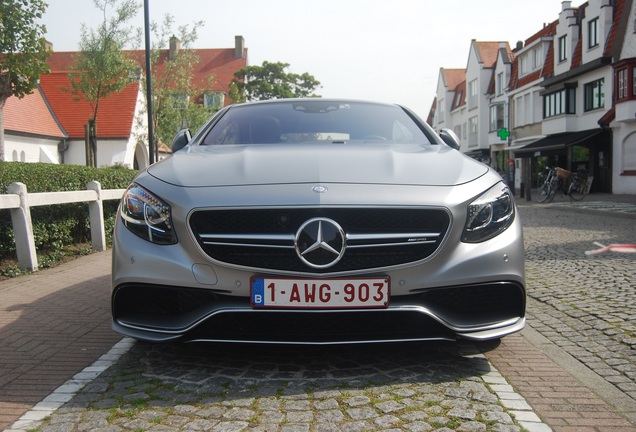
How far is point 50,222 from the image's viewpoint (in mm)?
8664

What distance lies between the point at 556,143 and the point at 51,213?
102 feet

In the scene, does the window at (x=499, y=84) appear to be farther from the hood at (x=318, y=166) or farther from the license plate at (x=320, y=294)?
the license plate at (x=320, y=294)

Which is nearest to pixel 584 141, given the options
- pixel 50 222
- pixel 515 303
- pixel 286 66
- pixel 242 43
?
pixel 50 222

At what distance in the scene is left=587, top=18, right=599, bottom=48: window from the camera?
33375 millimetres

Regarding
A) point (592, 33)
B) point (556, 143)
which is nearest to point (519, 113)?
point (556, 143)

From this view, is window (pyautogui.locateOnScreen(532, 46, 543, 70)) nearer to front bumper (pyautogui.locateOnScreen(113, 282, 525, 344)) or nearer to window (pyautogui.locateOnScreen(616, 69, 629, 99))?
window (pyautogui.locateOnScreen(616, 69, 629, 99))

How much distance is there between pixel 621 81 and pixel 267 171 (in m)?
30.1

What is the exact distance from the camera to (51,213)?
344 inches

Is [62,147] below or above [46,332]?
above

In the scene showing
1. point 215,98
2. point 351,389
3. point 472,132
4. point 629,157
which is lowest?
point 351,389

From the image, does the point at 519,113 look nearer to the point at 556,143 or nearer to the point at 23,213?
the point at 556,143

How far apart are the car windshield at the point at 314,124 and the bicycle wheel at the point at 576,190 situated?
22.4 m

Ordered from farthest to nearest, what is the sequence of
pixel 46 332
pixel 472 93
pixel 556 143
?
pixel 472 93
pixel 556 143
pixel 46 332

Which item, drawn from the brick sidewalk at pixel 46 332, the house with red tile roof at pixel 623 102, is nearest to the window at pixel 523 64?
the house with red tile roof at pixel 623 102
